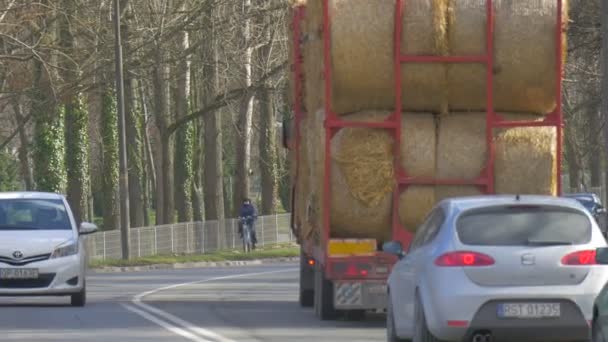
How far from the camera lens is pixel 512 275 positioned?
13.2 meters

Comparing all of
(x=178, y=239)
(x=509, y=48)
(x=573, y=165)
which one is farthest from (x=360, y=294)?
(x=573, y=165)

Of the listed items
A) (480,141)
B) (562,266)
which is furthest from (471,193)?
(562,266)

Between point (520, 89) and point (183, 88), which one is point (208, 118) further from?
point (520, 89)

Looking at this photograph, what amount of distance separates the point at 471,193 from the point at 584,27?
14.7 m

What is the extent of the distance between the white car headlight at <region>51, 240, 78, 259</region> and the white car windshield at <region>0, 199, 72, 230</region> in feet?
1.62

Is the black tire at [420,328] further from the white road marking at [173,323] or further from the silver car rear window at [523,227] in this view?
the white road marking at [173,323]

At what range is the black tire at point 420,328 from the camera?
13.6 meters

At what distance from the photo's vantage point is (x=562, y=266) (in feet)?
43.5

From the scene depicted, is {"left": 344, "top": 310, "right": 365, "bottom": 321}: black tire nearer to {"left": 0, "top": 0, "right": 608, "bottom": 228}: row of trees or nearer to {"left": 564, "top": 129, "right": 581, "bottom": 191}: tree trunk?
{"left": 0, "top": 0, "right": 608, "bottom": 228}: row of trees

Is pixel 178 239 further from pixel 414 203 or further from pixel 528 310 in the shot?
pixel 528 310

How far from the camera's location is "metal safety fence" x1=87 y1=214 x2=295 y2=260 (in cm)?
4919

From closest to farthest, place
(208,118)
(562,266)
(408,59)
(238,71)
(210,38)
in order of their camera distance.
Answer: (562,266)
(408,59)
(210,38)
(238,71)
(208,118)

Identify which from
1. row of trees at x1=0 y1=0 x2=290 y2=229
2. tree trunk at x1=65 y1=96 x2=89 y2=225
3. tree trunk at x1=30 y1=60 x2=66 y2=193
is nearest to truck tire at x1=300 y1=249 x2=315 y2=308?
row of trees at x1=0 y1=0 x2=290 y2=229

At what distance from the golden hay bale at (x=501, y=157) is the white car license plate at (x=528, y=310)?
5324 mm
